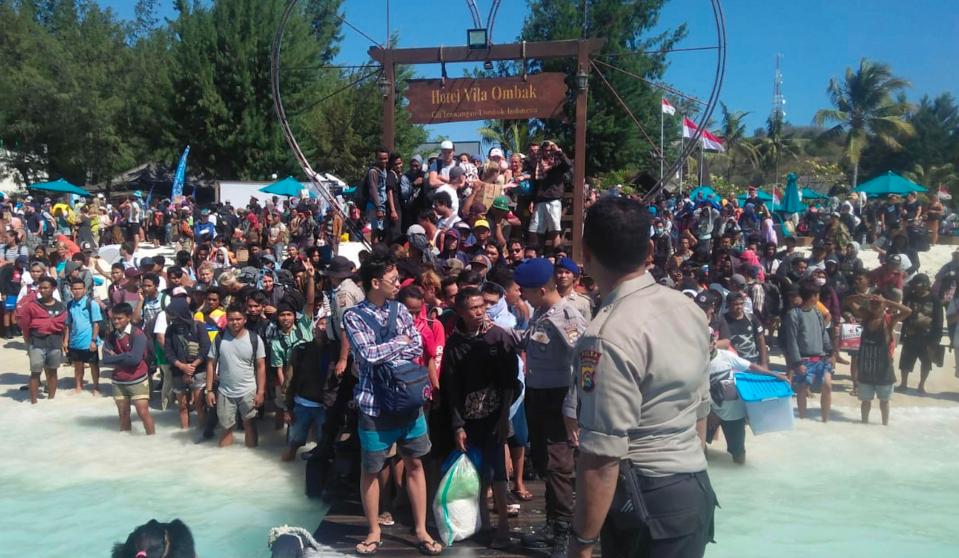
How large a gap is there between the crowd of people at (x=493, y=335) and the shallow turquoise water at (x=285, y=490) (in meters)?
0.44

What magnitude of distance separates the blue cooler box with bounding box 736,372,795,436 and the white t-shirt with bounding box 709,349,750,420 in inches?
2.7

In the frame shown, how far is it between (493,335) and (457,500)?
1.17 metres

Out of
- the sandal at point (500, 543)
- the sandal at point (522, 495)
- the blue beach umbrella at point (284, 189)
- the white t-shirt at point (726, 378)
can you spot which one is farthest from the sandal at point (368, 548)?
the blue beach umbrella at point (284, 189)

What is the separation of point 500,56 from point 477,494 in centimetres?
587

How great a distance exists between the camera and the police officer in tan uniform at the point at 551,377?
4.99 m

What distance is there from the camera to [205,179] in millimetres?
37719

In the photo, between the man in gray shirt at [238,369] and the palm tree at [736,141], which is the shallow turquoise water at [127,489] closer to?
the man in gray shirt at [238,369]

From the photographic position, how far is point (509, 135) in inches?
1410

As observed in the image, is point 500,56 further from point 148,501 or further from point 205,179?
point 205,179

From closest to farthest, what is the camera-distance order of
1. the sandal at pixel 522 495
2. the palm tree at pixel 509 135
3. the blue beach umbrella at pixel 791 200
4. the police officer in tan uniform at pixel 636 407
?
the police officer in tan uniform at pixel 636 407 < the sandal at pixel 522 495 < the blue beach umbrella at pixel 791 200 < the palm tree at pixel 509 135

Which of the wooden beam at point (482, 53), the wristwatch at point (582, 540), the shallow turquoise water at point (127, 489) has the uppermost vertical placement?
the wooden beam at point (482, 53)

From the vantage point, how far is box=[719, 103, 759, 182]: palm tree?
56000mm

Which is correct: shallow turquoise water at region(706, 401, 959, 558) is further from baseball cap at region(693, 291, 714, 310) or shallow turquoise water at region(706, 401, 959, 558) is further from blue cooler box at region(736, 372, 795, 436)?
baseball cap at region(693, 291, 714, 310)

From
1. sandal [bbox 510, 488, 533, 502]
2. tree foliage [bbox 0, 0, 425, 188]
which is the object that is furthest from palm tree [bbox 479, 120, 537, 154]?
sandal [bbox 510, 488, 533, 502]
